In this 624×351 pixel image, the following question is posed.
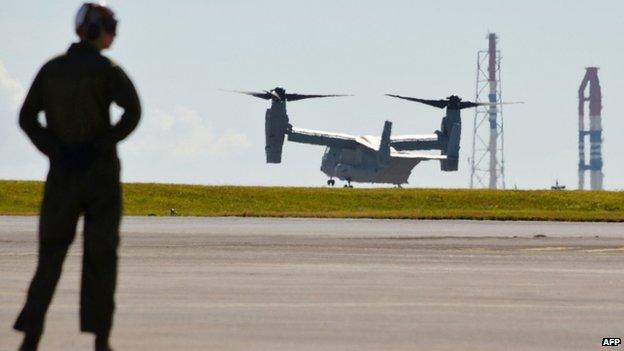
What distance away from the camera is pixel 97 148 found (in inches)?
440

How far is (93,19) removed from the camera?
1139cm

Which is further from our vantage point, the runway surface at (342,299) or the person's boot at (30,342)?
the runway surface at (342,299)

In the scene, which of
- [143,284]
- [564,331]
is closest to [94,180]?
[564,331]

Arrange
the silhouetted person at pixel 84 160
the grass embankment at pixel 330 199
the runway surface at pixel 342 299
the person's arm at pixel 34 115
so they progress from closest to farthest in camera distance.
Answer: the silhouetted person at pixel 84 160 < the person's arm at pixel 34 115 < the runway surface at pixel 342 299 < the grass embankment at pixel 330 199

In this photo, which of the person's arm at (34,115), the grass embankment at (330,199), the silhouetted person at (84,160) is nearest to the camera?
the silhouetted person at (84,160)

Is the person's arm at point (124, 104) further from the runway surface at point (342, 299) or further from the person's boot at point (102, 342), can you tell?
the runway surface at point (342, 299)

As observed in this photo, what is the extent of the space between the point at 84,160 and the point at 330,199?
→ 100319mm

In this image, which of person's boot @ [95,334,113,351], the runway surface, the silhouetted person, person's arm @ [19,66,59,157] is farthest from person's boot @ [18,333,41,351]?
person's arm @ [19,66,59,157]

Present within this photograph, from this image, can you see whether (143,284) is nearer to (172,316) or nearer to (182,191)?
(172,316)

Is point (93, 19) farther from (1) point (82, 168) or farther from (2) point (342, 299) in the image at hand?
(2) point (342, 299)

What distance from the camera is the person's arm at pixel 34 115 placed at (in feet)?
37.1

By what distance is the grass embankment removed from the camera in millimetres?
102688

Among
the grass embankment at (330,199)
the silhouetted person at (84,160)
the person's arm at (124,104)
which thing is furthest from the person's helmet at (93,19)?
the grass embankment at (330,199)

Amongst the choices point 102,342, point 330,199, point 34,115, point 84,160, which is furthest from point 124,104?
point 330,199
